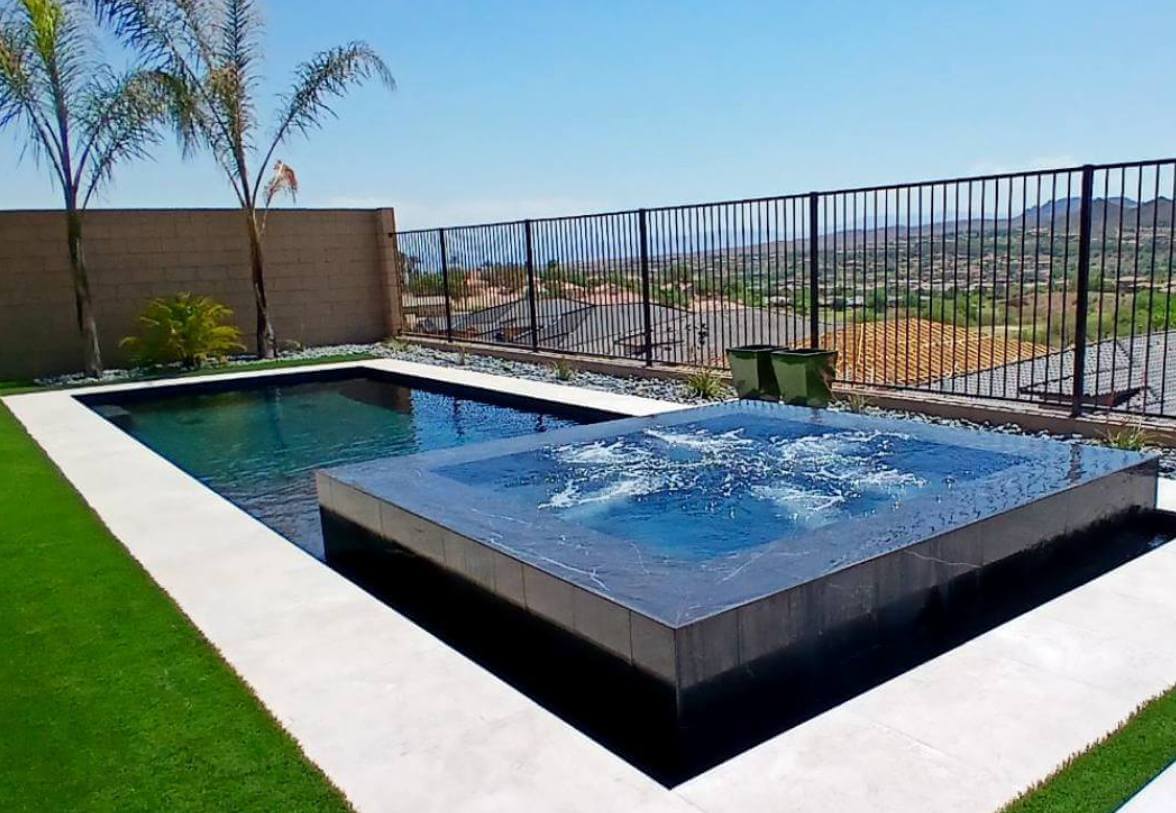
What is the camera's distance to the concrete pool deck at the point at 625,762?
91.8 inches

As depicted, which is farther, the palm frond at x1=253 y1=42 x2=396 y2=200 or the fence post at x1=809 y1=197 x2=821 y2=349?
the palm frond at x1=253 y1=42 x2=396 y2=200

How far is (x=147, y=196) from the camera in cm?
1399

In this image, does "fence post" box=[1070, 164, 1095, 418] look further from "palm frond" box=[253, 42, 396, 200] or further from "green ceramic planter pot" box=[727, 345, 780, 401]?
"palm frond" box=[253, 42, 396, 200]

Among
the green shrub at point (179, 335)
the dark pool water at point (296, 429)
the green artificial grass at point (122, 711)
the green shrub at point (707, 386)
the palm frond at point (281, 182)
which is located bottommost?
the dark pool water at point (296, 429)

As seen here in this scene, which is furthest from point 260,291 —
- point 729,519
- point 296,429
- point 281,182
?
point 729,519

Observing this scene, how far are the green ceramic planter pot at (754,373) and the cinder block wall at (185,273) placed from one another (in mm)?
10149

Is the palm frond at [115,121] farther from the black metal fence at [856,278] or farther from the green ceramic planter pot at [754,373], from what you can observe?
the green ceramic planter pot at [754,373]

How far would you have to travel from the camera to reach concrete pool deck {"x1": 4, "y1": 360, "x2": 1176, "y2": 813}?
2332 millimetres

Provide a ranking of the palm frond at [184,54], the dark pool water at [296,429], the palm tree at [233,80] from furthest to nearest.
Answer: the palm tree at [233,80], the palm frond at [184,54], the dark pool water at [296,429]

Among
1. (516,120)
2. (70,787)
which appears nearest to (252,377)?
(516,120)

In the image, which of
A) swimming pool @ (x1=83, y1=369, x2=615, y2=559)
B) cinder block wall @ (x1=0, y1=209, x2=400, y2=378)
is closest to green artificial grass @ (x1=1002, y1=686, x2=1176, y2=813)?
swimming pool @ (x1=83, y1=369, x2=615, y2=559)

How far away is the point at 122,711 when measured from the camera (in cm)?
286

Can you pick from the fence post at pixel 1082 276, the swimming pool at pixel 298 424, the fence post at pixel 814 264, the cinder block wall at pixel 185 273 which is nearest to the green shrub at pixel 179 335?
the cinder block wall at pixel 185 273

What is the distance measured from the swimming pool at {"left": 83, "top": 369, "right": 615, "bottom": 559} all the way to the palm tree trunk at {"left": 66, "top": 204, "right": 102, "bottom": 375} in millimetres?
1694
